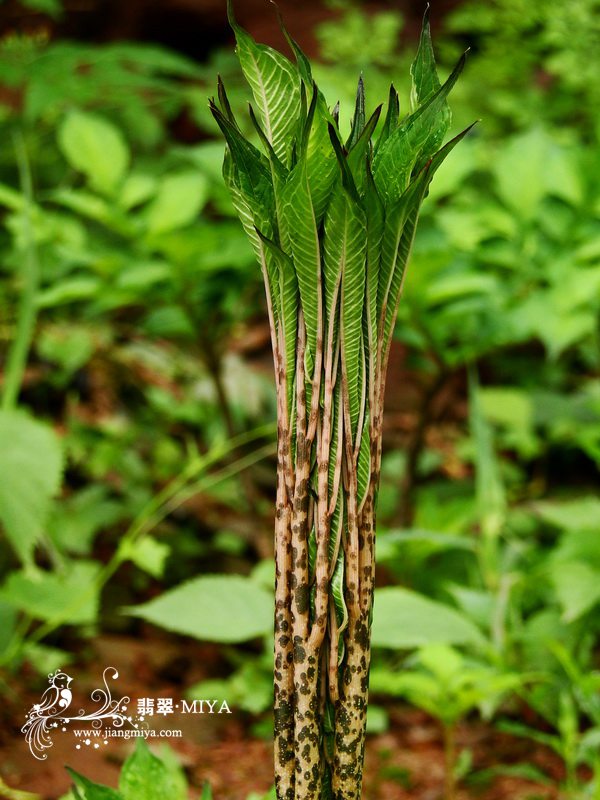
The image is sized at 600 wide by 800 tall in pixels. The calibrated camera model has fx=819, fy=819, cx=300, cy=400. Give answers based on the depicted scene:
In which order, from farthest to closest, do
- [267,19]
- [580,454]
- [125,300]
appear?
[267,19] < [580,454] < [125,300]

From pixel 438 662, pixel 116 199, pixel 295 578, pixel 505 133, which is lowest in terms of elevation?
pixel 295 578

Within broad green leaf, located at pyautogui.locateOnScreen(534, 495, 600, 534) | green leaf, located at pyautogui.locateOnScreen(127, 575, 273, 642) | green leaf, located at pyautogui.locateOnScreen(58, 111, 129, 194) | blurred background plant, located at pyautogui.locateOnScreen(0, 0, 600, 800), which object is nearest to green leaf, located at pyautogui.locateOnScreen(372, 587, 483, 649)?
blurred background plant, located at pyautogui.locateOnScreen(0, 0, 600, 800)

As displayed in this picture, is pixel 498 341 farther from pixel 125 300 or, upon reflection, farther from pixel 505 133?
pixel 505 133

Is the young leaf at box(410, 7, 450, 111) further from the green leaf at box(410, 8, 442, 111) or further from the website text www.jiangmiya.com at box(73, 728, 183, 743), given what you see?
the website text www.jiangmiya.com at box(73, 728, 183, 743)

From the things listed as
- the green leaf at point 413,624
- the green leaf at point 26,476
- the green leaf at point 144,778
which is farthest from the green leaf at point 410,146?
the green leaf at point 26,476

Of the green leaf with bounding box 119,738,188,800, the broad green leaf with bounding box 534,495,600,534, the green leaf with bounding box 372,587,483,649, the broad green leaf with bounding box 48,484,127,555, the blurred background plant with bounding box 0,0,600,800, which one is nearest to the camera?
the green leaf with bounding box 119,738,188,800

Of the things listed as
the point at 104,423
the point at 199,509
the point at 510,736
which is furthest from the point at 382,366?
the point at 104,423

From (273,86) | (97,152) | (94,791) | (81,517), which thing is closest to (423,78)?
(273,86)
